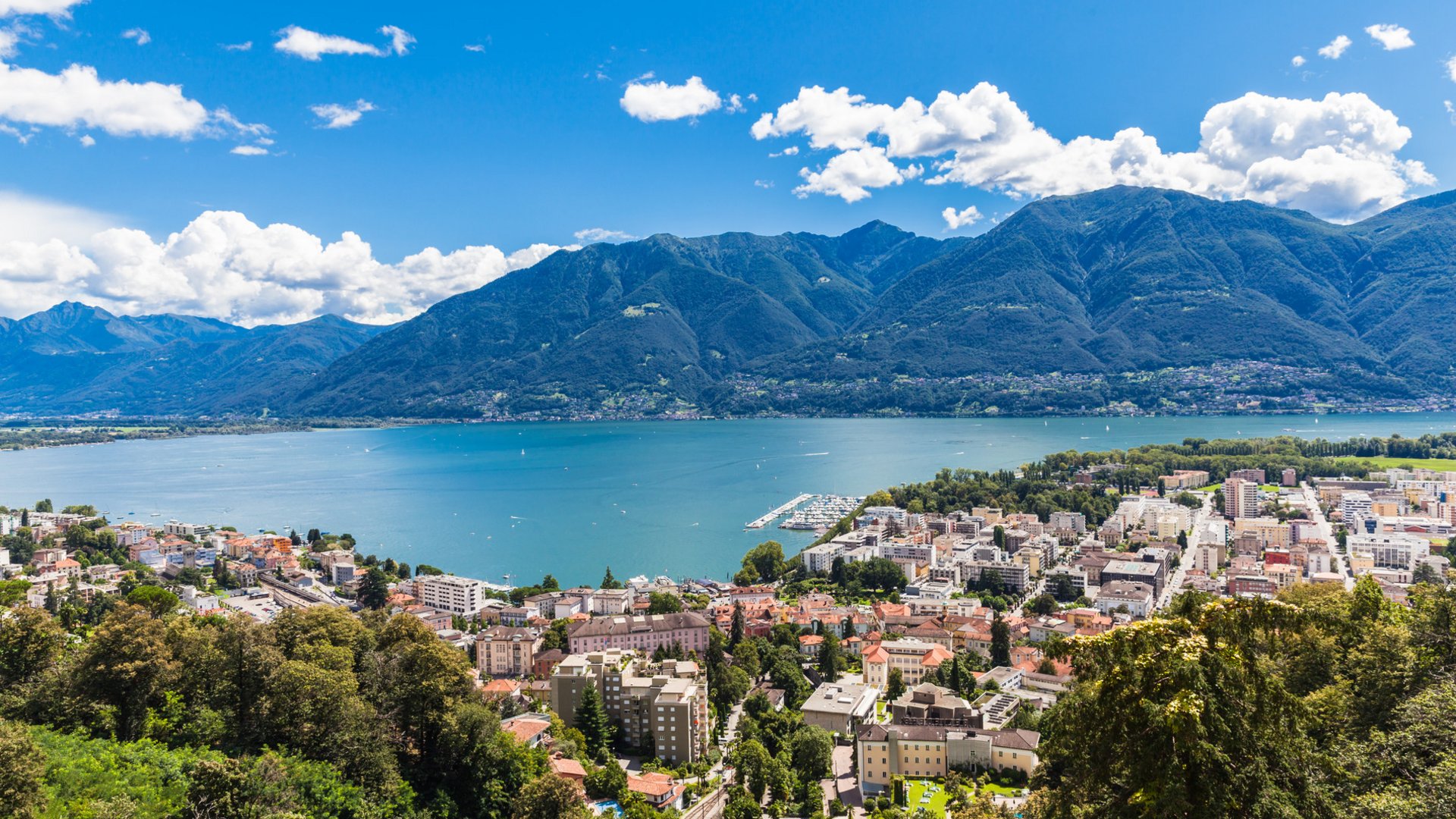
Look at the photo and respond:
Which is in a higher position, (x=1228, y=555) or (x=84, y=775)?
(x=84, y=775)

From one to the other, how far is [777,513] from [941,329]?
3780 inches

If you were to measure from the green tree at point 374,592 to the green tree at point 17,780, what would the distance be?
68.4 feet

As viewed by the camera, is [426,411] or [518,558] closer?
[518,558]

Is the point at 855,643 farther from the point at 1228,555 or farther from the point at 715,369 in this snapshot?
the point at 715,369

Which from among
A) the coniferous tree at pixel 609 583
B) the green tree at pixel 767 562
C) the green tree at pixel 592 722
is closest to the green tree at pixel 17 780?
the green tree at pixel 592 722

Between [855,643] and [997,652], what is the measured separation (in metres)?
3.54

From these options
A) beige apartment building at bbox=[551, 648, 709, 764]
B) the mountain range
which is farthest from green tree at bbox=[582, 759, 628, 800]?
the mountain range

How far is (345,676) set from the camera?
10.4 meters

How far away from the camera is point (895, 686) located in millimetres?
17859

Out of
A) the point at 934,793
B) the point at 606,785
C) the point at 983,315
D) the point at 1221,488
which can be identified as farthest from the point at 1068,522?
the point at 983,315

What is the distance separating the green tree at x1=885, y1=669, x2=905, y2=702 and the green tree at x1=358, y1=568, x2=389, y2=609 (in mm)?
16477

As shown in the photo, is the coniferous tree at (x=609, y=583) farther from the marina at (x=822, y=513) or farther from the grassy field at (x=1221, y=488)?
the grassy field at (x=1221, y=488)

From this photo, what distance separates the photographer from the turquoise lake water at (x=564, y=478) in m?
37.5

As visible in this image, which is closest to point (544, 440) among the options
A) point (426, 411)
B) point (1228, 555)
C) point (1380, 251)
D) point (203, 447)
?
point (203, 447)
